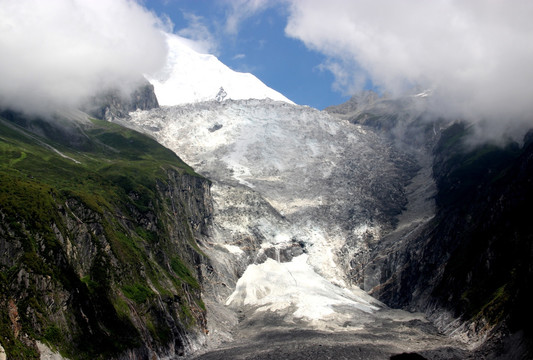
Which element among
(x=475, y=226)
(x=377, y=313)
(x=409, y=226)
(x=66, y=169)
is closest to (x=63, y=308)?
(x=66, y=169)

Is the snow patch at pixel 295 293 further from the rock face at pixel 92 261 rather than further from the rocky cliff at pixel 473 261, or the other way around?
the rock face at pixel 92 261

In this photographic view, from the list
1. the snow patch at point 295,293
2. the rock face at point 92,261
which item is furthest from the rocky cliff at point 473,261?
the rock face at point 92,261

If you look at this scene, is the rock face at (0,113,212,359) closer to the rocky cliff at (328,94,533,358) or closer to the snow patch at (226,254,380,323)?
the snow patch at (226,254,380,323)

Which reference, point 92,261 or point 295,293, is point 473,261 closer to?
point 295,293

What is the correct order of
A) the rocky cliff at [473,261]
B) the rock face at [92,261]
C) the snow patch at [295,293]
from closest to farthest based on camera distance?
1. the rock face at [92,261]
2. the rocky cliff at [473,261]
3. the snow patch at [295,293]

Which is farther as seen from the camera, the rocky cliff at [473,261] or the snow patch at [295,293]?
the snow patch at [295,293]

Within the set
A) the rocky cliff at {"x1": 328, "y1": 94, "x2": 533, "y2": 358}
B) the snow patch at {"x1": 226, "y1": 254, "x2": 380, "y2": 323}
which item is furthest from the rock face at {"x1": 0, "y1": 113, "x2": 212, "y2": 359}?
the rocky cliff at {"x1": 328, "y1": 94, "x2": 533, "y2": 358}

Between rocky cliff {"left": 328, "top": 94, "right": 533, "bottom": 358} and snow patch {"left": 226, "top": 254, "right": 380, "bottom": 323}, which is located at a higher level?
rocky cliff {"left": 328, "top": 94, "right": 533, "bottom": 358}

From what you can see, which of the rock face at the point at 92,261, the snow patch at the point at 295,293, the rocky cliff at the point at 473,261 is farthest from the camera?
the snow patch at the point at 295,293
